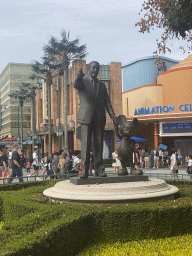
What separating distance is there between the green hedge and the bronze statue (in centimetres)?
184

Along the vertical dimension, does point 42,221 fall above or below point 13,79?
below

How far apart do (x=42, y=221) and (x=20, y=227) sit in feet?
Result: 1.36

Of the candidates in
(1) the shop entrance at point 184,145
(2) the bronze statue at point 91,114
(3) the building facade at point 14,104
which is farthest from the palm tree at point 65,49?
(3) the building facade at point 14,104

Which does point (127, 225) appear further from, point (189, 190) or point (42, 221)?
point (189, 190)

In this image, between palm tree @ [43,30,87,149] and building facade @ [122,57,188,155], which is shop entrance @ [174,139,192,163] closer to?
building facade @ [122,57,188,155]

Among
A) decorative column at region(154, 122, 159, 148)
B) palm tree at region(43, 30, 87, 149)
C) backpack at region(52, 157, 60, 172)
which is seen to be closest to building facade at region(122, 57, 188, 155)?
decorative column at region(154, 122, 159, 148)

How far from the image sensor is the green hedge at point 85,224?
4.29m

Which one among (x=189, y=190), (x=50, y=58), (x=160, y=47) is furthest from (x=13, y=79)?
(x=189, y=190)

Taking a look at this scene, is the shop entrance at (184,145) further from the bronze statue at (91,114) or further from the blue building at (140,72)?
the bronze statue at (91,114)

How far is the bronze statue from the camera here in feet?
24.1

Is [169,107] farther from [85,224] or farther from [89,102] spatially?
[85,224]

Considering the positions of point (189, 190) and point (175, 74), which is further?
point (175, 74)

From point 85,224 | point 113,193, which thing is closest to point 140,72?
point 113,193

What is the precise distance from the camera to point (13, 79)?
85.9 metres
